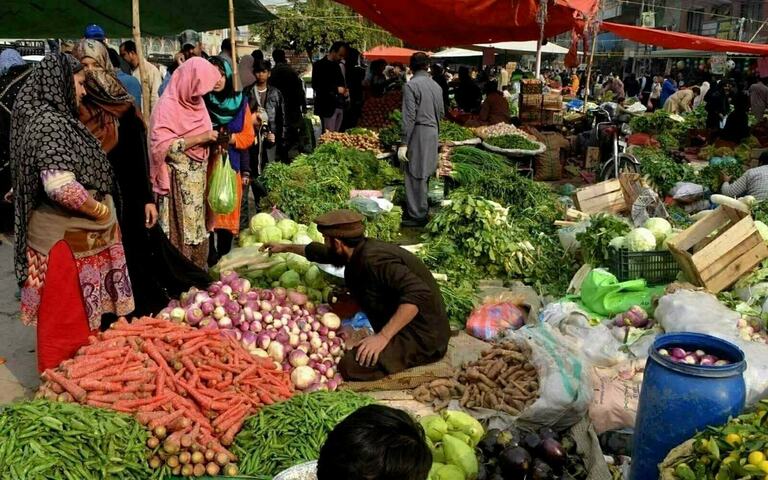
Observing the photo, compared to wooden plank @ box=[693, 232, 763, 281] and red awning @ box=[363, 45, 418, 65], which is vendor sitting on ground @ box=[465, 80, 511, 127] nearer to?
wooden plank @ box=[693, 232, 763, 281]

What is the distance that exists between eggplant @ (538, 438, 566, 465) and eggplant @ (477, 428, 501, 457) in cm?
22

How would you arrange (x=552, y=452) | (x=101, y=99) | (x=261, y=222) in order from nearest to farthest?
(x=552, y=452) < (x=101, y=99) < (x=261, y=222)

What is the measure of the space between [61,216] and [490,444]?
2638 mm

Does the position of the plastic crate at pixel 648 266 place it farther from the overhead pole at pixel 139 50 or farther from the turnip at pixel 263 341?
the overhead pole at pixel 139 50

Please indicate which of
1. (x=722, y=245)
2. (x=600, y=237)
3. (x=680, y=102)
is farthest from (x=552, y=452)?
(x=680, y=102)

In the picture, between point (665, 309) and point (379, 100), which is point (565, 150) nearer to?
point (379, 100)

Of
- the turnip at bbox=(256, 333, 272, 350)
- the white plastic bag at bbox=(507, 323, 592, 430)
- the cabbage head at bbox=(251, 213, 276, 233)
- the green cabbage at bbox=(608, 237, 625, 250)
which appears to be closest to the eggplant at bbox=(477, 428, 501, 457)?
the white plastic bag at bbox=(507, 323, 592, 430)

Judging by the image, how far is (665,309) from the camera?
454 cm

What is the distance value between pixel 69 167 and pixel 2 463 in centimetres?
155

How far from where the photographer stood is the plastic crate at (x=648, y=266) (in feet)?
17.7

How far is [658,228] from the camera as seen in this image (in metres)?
5.77

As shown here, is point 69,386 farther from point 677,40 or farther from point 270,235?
point 677,40

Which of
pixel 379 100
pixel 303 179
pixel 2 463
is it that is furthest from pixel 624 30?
pixel 2 463

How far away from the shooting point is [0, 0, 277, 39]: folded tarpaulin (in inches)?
267
